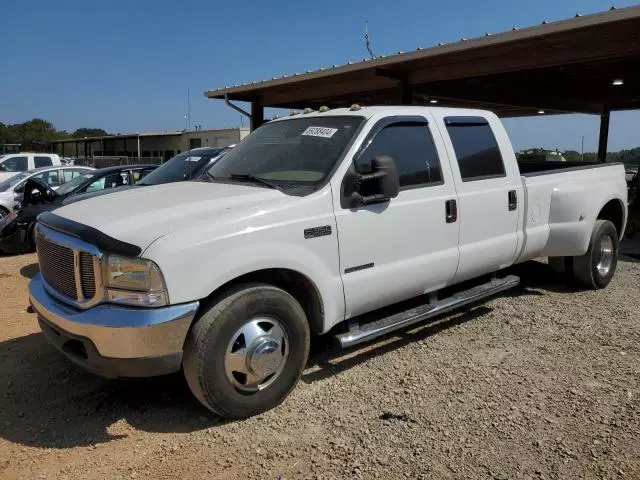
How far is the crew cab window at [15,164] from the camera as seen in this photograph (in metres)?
17.3

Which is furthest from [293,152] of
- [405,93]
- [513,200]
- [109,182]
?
[405,93]

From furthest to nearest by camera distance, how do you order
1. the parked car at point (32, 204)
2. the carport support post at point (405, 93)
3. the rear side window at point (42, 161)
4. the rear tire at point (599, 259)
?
the rear side window at point (42, 161) < the carport support post at point (405, 93) < the parked car at point (32, 204) < the rear tire at point (599, 259)

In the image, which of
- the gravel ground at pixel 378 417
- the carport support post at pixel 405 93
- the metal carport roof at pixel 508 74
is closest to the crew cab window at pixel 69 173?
the metal carport roof at pixel 508 74

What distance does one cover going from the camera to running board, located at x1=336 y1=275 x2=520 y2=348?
381cm

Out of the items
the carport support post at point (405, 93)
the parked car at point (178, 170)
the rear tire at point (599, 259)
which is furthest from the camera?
the carport support post at point (405, 93)

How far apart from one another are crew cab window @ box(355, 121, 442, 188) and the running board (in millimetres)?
1010

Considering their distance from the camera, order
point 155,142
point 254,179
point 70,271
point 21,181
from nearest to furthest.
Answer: point 70,271, point 254,179, point 21,181, point 155,142

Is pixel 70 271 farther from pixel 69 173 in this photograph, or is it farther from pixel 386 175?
pixel 69 173

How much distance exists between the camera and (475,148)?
4863 mm

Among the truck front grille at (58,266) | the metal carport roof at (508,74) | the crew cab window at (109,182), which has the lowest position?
the truck front grille at (58,266)

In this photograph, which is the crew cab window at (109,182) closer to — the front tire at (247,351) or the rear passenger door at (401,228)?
the rear passenger door at (401,228)

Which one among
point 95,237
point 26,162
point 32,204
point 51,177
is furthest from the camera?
point 26,162

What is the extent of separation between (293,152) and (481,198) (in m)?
1.73

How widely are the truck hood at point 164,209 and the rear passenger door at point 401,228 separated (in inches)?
24.8
